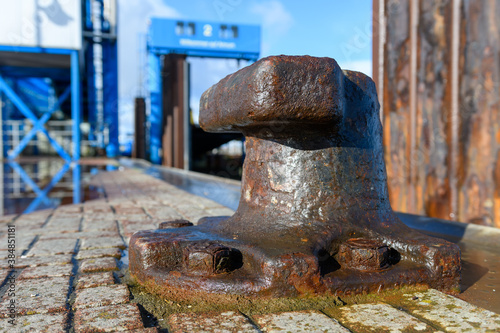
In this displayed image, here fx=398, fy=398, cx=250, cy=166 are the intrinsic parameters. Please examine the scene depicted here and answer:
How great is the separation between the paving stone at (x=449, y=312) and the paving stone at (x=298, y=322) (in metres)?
0.26

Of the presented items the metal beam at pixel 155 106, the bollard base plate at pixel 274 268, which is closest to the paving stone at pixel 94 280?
the bollard base plate at pixel 274 268

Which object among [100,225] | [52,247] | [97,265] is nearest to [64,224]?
[100,225]

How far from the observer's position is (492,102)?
7.67 ft

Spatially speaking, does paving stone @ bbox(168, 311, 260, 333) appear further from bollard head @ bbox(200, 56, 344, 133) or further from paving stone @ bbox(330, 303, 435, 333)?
bollard head @ bbox(200, 56, 344, 133)

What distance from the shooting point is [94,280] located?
1.47 m

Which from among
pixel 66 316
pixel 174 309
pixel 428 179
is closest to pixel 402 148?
pixel 428 179

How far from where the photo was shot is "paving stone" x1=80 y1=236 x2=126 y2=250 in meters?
2.03

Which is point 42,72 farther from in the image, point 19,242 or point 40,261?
point 40,261

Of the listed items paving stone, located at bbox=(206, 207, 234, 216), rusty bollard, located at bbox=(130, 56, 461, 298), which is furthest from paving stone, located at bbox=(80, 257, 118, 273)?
paving stone, located at bbox=(206, 207, 234, 216)

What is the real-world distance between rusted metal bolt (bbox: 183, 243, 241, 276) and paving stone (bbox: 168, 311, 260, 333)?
18 centimetres

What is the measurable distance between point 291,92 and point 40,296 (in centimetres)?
105

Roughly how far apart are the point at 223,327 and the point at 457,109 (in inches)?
85.6

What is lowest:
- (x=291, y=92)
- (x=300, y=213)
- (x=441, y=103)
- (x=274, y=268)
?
(x=274, y=268)

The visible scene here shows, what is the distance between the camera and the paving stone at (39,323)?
105 centimetres
